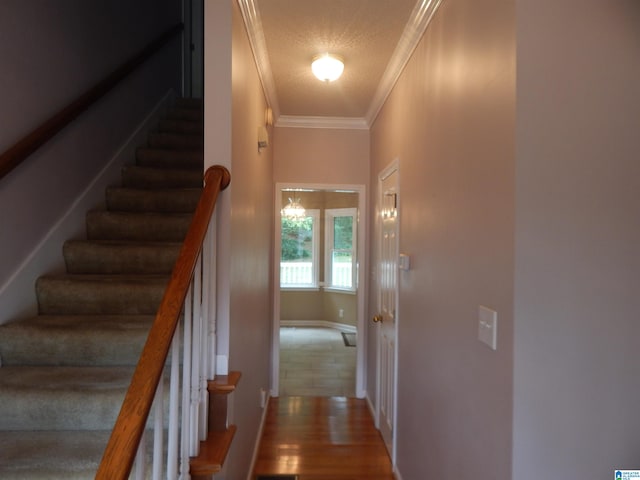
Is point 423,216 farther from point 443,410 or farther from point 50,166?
point 50,166

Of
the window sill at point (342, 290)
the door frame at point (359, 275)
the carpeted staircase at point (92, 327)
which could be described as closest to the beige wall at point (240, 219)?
the carpeted staircase at point (92, 327)

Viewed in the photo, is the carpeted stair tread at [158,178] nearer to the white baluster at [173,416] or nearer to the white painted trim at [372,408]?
the white baluster at [173,416]

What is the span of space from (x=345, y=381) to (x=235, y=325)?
2.56 metres

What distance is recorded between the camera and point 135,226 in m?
2.25

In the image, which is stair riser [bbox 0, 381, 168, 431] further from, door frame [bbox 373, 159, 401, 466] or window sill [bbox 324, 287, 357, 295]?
window sill [bbox 324, 287, 357, 295]

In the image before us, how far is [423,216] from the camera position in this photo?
180 cm

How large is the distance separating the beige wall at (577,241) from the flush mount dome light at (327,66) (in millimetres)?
1400

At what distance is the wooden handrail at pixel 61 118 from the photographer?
4.94ft

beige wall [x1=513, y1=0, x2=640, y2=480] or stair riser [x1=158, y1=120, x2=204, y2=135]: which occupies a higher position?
stair riser [x1=158, y1=120, x2=204, y2=135]

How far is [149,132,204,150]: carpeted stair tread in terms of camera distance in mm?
3008

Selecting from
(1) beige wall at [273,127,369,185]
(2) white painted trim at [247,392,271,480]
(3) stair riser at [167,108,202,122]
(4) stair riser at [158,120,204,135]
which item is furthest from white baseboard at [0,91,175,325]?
(2) white painted trim at [247,392,271,480]

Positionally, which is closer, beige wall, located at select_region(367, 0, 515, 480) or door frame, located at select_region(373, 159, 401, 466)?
beige wall, located at select_region(367, 0, 515, 480)

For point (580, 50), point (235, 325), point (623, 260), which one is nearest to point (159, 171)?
point (235, 325)

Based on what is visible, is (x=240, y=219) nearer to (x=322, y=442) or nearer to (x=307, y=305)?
(x=322, y=442)
